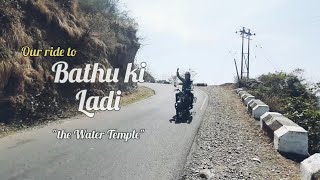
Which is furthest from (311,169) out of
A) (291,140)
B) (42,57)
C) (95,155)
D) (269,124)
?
(42,57)

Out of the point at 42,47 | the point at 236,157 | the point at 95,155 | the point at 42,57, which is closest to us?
the point at 95,155

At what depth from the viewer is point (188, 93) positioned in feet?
55.8

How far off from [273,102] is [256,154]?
14920 millimetres

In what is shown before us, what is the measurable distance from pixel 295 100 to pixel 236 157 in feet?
40.3

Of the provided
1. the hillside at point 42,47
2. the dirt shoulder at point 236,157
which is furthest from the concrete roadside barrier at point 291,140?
the hillside at point 42,47

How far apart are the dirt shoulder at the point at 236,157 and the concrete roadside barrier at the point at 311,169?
51 centimetres

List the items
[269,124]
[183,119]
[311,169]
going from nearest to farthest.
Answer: [311,169] → [269,124] → [183,119]

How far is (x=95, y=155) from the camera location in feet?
29.1

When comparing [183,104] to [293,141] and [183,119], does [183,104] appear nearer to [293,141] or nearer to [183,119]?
[183,119]

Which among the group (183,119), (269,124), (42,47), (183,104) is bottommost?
(183,119)

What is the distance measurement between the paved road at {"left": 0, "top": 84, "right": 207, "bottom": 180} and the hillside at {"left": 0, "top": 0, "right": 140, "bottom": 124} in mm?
1887

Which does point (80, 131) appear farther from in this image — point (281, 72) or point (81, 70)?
point (281, 72)

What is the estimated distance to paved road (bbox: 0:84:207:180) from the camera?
731 centimetres

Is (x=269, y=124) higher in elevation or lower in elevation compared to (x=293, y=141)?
higher
